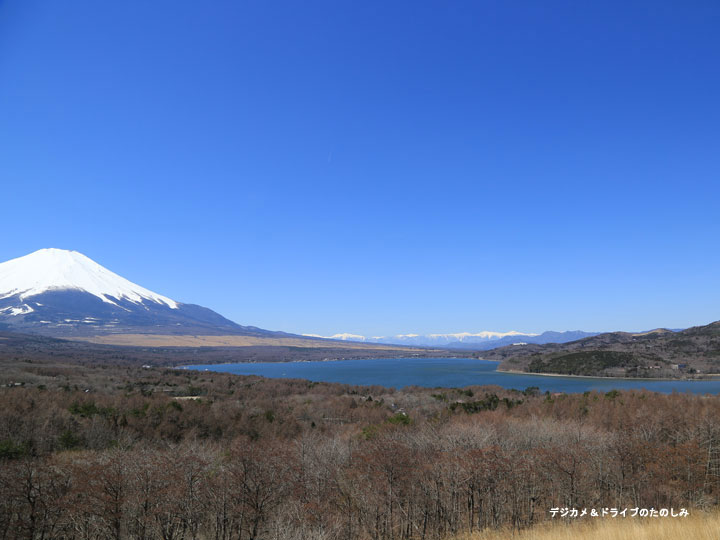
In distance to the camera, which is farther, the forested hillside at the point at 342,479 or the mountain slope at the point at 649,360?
the mountain slope at the point at 649,360

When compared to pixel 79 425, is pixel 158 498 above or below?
above

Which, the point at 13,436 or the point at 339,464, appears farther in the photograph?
the point at 13,436

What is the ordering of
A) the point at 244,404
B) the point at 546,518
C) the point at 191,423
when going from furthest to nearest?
the point at 244,404
the point at 191,423
the point at 546,518

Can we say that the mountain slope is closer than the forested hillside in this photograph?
No

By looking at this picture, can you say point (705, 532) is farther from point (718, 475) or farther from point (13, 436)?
point (13, 436)

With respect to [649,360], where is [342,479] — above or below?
above

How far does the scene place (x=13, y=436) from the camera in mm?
39469

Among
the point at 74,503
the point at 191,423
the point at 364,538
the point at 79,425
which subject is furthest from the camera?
the point at 191,423

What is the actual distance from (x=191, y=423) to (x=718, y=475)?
50300mm

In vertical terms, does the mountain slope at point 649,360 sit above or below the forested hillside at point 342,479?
below

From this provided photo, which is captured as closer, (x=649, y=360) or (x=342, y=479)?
(x=342, y=479)

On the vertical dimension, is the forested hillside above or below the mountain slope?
above

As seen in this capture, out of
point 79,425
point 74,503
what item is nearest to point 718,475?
point 74,503

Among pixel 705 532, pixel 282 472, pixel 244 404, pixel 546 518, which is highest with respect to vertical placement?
pixel 705 532
